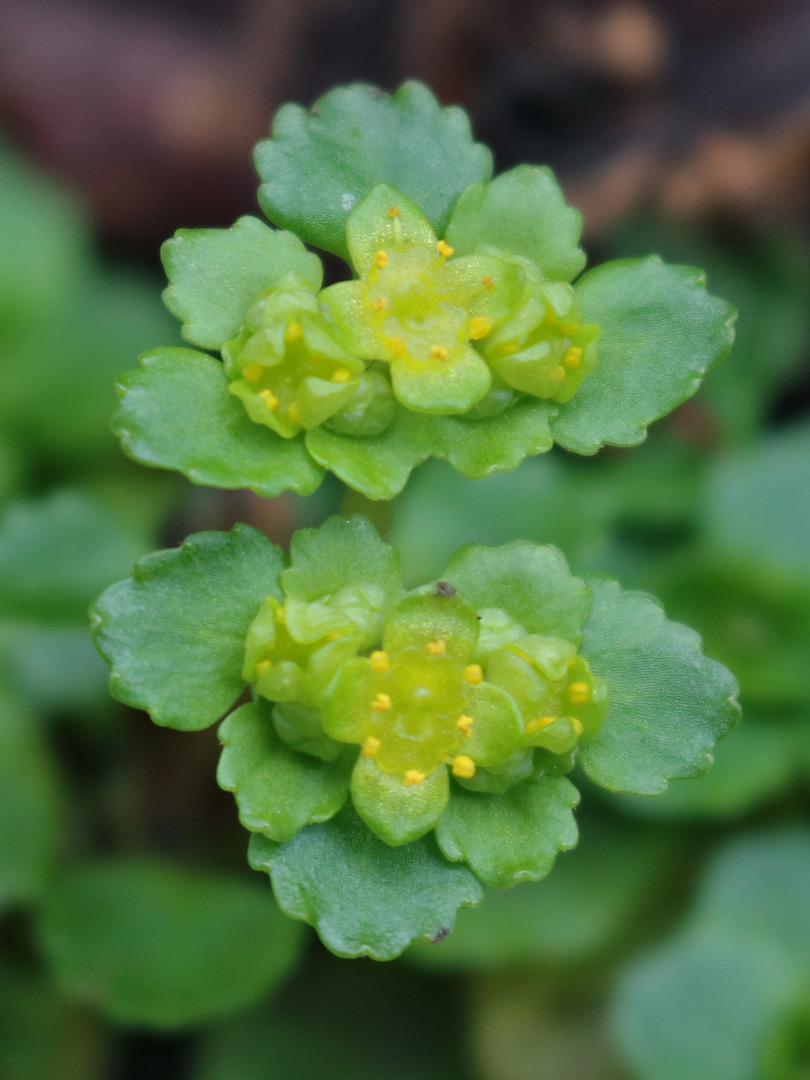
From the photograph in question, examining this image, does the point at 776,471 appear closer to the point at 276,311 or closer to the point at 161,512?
the point at 161,512

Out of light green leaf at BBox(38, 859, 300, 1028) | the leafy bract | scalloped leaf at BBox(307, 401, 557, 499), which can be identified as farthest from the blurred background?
the leafy bract

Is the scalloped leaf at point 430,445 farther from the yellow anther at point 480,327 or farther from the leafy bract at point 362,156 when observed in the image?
A: the leafy bract at point 362,156

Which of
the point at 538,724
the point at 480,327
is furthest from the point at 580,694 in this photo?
the point at 480,327

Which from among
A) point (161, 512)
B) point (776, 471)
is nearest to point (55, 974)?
point (161, 512)

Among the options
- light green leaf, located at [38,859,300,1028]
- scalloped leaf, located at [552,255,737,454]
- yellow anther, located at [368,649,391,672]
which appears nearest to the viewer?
yellow anther, located at [368,649,391,672]

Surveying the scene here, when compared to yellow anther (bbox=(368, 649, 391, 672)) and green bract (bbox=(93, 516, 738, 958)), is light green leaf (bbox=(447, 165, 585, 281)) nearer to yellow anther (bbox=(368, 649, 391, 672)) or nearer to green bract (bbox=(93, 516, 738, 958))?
green bract (bbox=(93, 516, 738, 958))

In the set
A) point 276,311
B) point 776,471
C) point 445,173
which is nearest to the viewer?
point 276,311

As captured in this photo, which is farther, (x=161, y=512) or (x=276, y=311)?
(x=161, y=512)
